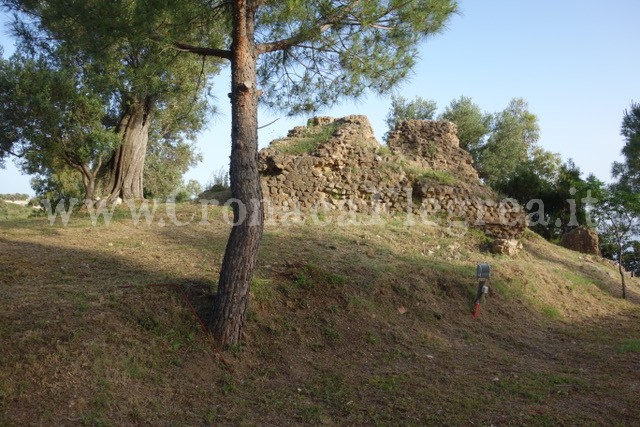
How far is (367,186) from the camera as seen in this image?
12.6 m

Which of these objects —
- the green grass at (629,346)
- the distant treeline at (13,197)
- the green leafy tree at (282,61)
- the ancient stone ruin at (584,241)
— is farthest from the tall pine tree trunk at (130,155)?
the distant treeline at (13,197)

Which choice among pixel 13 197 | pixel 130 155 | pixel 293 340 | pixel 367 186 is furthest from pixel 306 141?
pixel 13 197

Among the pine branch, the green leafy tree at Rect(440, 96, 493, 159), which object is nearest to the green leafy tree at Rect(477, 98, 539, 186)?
the green leafy tree at Rect(440, 96, 493, 159)

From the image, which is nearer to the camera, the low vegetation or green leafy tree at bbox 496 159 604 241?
the low vegetation

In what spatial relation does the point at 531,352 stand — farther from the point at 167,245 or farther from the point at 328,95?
the point at 167,245

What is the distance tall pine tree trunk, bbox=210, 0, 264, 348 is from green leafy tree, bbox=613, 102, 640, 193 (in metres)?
21.1

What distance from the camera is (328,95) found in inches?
294

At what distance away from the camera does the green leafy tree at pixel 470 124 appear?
2742 centimetres

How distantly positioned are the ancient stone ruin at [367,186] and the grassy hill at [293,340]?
2253 mm

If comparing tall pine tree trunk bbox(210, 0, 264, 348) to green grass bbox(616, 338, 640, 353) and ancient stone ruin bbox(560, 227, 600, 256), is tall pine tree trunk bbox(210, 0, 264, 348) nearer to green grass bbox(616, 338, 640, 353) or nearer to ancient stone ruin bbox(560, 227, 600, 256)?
green grass bbox(616, 338, 640, 353)

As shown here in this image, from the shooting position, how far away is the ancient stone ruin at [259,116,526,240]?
12.3m

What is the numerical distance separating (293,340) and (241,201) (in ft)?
5.61

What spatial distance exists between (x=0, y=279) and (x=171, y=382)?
272 centimetres

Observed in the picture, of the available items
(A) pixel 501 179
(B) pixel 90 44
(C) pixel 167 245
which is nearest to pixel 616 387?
(C) pixel 167 245
